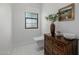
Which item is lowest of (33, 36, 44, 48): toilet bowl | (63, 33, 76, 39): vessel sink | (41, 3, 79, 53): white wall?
(33, 36, 44, 48): toilet bowl

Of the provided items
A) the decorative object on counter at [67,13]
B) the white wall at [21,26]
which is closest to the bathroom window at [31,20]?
the white wall at [21,26]

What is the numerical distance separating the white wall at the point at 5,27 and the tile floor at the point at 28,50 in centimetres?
11

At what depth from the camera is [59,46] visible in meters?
1.69

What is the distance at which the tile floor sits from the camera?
1.71 meters

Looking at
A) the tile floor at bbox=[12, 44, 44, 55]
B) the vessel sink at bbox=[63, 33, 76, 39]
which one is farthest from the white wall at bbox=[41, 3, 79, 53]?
the tile floor at bbox=[12, 44, 44, 55]

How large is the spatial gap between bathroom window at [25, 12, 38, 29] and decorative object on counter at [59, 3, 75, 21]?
311 mm

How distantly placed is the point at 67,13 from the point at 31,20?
46cm

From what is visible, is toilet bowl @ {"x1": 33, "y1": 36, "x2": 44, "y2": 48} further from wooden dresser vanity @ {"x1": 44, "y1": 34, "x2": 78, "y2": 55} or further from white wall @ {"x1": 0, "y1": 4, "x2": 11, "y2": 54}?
white wall @ {"x1": 0, "y1": 4, "x2": 11, "y2": 54}

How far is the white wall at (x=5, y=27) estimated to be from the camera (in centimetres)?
171

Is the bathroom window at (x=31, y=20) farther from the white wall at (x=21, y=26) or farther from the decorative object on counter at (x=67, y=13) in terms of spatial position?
the decorative object on counter at (x=67, y=13)

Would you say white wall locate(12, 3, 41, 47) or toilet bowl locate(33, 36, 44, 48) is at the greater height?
white wall locate(12, 3, 41, 47)
